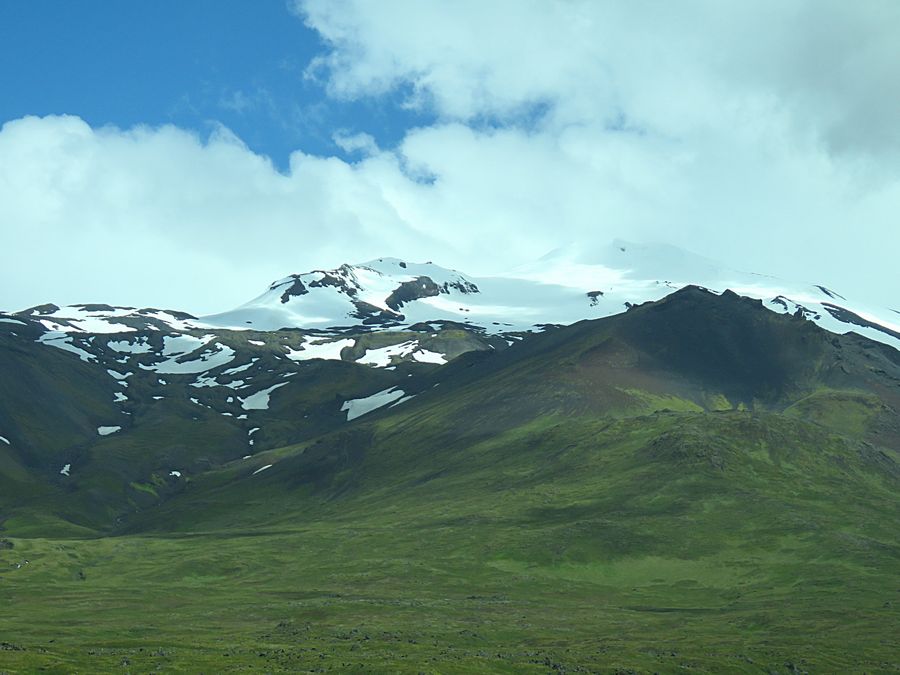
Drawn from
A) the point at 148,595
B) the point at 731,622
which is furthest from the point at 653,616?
the point at 148,595

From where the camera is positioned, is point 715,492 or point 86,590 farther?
point 715,492

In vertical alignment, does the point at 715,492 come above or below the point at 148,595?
above

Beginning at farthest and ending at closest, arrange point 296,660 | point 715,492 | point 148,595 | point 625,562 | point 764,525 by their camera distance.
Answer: point 715,492, point 764,525, point 625,562, point 148,595, point 296,660

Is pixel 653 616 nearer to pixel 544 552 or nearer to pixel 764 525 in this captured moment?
pixel 544 552

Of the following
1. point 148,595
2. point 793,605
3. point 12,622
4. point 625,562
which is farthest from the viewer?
point 625,562

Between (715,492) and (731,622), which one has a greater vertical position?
(715,492)

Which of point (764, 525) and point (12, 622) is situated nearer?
point (12, 622)

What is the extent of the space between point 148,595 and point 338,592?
88.9 feet

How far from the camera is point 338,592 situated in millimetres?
145875

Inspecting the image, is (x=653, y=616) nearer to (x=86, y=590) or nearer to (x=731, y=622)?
(x=731, y=622)

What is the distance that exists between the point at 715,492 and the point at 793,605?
214ft

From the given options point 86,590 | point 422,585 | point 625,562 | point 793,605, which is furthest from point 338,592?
point 793,605

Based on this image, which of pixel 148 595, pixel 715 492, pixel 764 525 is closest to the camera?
pixel 148 595

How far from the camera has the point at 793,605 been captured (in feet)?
442
